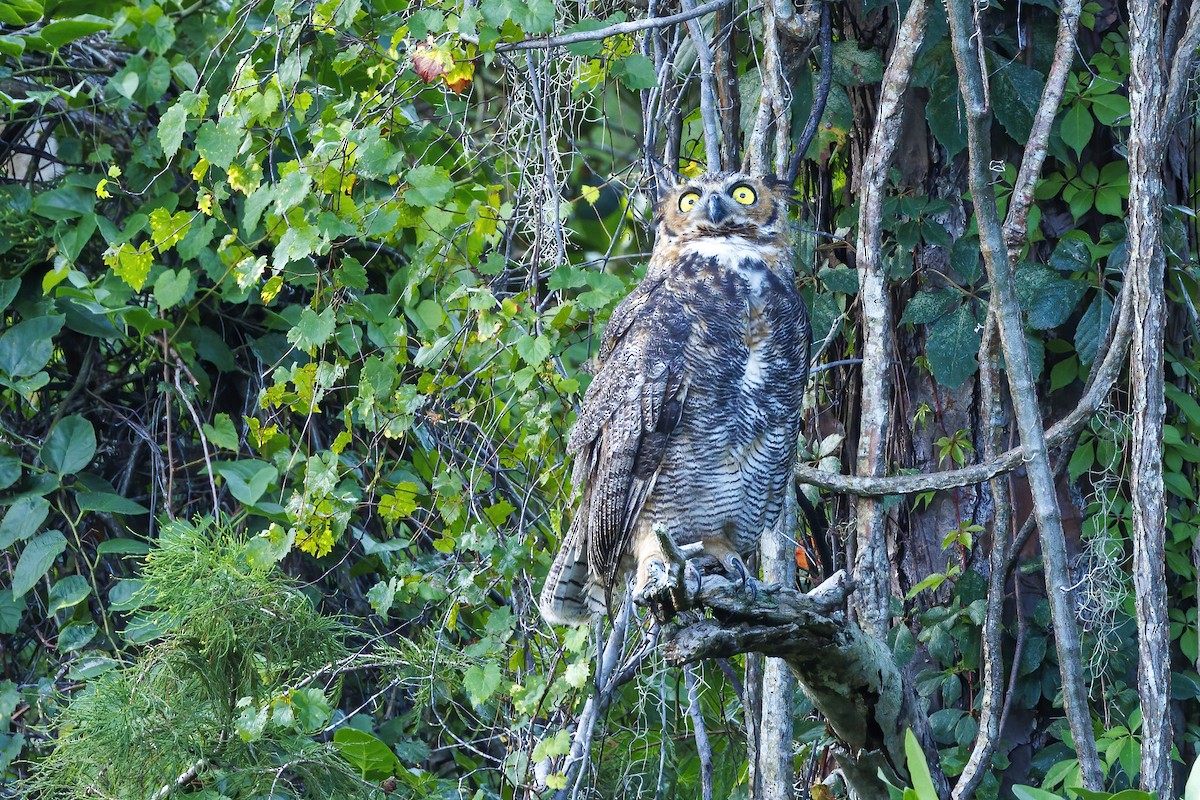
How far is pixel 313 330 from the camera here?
2.65 metres

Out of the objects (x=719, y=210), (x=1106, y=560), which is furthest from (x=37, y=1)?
(x=1106, y=560)

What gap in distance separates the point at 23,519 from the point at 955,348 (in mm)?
2288

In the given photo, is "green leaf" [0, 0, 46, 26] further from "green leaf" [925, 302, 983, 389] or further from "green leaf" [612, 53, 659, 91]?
"green leaf" [925, 302, 983, 389]

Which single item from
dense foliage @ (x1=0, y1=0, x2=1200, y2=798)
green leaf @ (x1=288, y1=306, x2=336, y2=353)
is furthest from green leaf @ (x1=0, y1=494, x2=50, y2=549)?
green leaf @ (x1=288, y1=306, x2=336, y2=353)

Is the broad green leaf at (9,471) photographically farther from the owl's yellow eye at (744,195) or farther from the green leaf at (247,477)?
the owl's yellow eye at (744,195)

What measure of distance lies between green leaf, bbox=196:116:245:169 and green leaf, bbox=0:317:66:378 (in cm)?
77

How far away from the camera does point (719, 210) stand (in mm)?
2568

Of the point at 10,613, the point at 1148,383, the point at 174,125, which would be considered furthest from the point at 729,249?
the point at 10,613

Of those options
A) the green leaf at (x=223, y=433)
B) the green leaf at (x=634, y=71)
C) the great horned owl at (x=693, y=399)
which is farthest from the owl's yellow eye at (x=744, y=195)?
the green leaf at (x=223, y=433)

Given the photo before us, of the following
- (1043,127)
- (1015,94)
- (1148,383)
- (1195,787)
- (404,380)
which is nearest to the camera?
(1195,787)

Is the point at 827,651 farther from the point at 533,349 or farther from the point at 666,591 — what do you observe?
the point at 533,349

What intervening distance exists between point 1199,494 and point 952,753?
2.50 ft

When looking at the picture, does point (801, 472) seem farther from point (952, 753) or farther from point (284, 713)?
point (284, 713)

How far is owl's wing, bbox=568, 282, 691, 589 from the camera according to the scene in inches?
97.3
